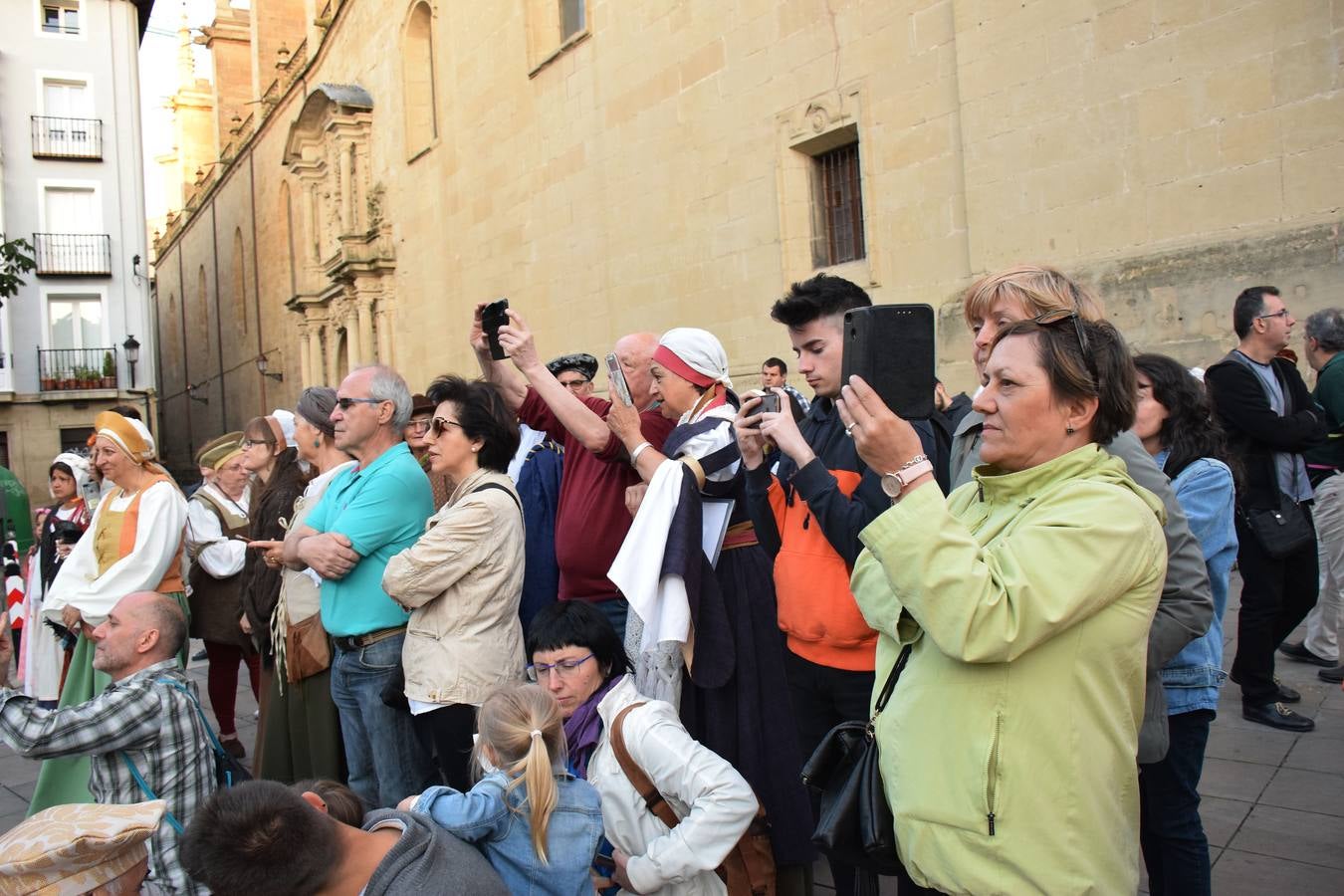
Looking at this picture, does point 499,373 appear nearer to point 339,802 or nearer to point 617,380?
point 617,380

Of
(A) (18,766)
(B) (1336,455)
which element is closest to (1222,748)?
(B) (1336,455)

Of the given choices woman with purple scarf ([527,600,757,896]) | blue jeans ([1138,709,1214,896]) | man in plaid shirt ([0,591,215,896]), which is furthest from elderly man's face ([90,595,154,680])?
blue jeans ([1138,709,1214,896])

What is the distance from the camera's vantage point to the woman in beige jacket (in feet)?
12.5

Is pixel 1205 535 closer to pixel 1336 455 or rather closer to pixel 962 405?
pixel 962 405

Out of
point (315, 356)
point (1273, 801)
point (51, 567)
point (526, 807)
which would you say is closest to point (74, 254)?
point (315, 356)

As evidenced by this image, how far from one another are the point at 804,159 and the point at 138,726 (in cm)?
988

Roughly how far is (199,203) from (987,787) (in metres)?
49.8

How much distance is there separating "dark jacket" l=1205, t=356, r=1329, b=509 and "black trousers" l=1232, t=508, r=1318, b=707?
0.69ft

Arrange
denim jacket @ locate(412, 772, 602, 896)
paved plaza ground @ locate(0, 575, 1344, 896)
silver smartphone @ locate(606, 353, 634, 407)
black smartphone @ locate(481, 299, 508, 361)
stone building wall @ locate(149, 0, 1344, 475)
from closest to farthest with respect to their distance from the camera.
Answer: denim jacket @ locate(412, 772, 602, 896), silver smartphone @ locate(606, 353, 634, 407), paved plaza ground @ locate(0, 575, 1344, 896), black smartphone @ locate(481, 299, 508, 361), stone building wall @ locate(149, 0, 1344, 475)

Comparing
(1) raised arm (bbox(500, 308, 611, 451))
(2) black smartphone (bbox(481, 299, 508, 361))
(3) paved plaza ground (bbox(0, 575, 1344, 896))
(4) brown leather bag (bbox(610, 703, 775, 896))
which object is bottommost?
(3) paved plaza ground (bbox(0, 575, 1344, 896))

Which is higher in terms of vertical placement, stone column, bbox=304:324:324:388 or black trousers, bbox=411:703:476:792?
stone column, bbox=304:324:324:388

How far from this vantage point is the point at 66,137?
30812 millimetres

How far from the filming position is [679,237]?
45.2 ft

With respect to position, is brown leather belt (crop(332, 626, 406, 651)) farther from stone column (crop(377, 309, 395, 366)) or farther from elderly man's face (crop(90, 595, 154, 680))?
stone column (crop(377, 309, 395, 366))
